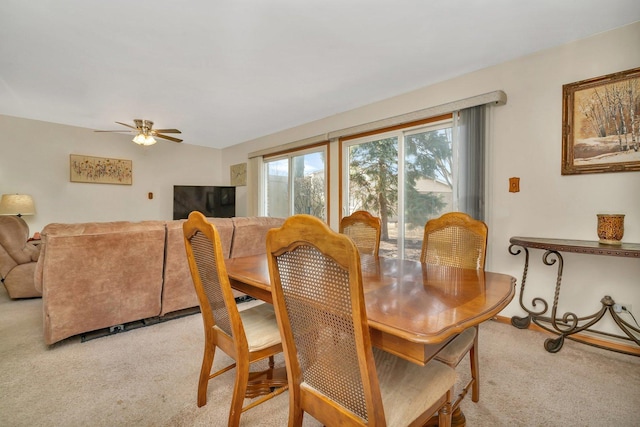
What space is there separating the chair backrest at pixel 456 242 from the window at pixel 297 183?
8.21ft

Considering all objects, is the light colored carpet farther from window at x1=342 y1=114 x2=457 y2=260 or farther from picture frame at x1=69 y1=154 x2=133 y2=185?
picture frame at x1=69 y1=154 x2=133 y2=185

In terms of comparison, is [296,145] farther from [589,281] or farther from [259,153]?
→ [589,281]

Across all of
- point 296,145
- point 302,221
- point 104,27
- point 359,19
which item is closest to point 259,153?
point 296,145

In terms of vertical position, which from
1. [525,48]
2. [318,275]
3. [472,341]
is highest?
[525,48]

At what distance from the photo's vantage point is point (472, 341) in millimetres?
1392

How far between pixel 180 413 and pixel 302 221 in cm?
136

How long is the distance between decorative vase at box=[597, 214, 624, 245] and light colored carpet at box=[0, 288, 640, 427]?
0.82 meters

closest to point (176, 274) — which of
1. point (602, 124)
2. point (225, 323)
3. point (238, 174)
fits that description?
point (225, 323)

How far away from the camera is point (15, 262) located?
123 inches

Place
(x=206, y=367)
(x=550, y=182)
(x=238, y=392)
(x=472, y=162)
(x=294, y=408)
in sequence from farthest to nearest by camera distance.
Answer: (x=472, y=162), (x=550, y=182), (x=206, y=367), (x=238, y=392), (x=294, y=408)

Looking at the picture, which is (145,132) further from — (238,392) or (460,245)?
(460,245)

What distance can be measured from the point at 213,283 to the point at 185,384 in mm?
859

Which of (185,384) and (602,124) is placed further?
(602,124)

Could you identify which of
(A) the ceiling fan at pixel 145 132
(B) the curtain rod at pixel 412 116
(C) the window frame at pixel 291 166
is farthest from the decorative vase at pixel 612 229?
(A) the ceiling fan at pixel 145 132
